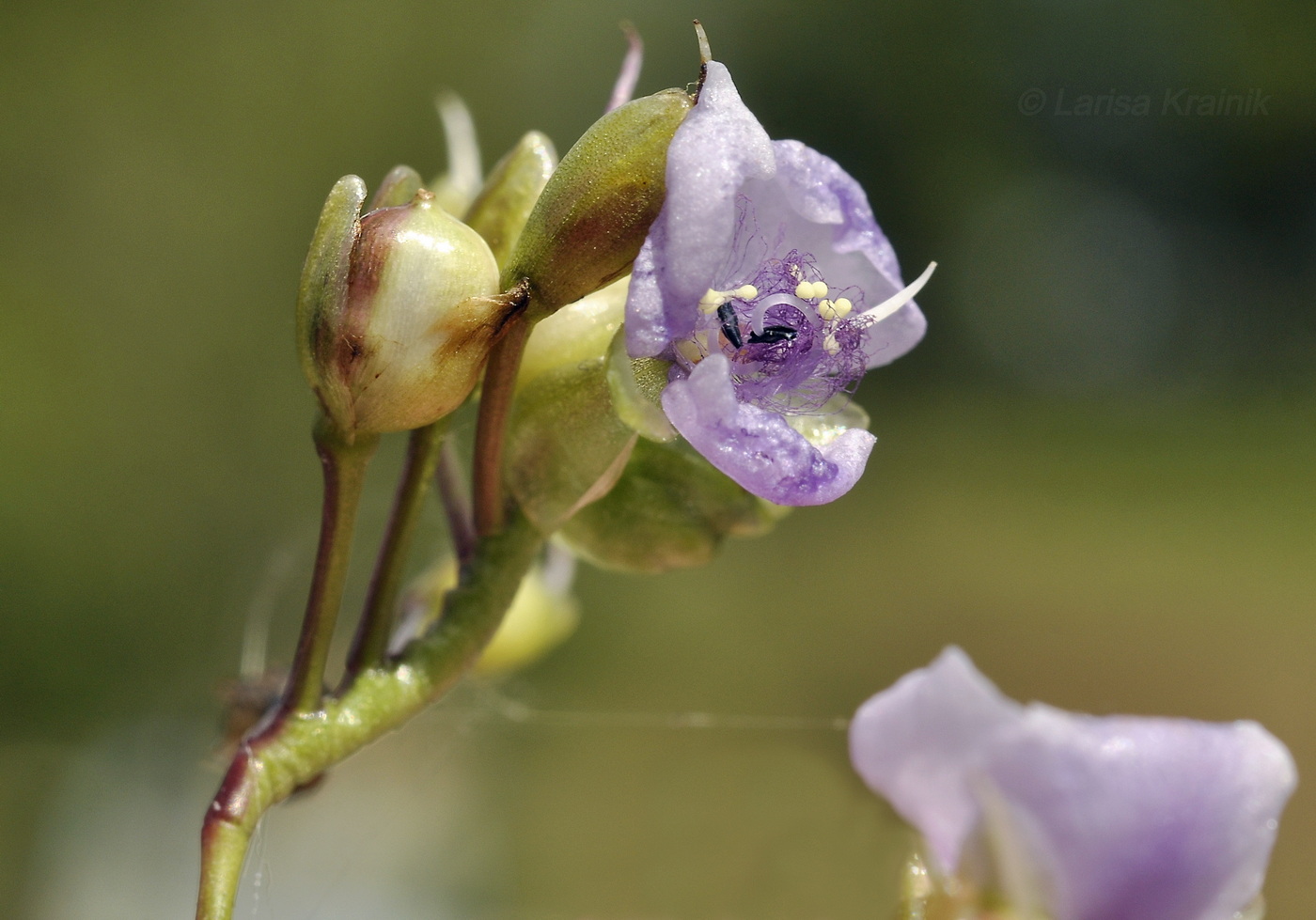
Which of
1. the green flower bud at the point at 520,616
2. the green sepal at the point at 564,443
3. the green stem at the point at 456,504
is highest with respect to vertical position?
the green sepal at the point at 564,443

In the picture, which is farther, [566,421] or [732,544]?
[732,544]

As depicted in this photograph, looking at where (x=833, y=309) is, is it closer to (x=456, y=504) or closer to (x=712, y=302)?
(x=712, y=302)

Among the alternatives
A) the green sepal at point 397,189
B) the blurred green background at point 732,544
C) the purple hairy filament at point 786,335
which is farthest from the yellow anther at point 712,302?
the blurred green background at point 732,544

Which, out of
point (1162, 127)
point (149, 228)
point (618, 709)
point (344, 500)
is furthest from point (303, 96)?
point (344, 500)

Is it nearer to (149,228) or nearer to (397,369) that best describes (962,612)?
(149,228)

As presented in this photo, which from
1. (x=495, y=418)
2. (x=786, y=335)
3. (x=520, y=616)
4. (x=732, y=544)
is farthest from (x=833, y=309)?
(x=732, y=544)

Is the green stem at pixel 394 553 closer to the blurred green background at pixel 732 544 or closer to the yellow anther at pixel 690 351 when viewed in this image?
the yellow anther at pixel 690 351
